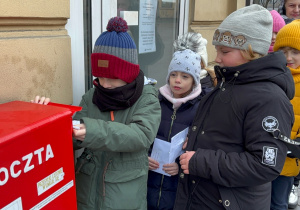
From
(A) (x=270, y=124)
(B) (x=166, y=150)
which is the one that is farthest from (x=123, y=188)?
(A) (x=270, y=124)

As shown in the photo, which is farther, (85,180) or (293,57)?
(293,57)

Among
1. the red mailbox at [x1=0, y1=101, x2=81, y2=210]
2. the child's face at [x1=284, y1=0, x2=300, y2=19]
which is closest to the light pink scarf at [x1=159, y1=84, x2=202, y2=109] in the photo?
the red mailbox at [x1=0, y1=101, x2=81, y2=210]

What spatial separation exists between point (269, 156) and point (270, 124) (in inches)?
5.5

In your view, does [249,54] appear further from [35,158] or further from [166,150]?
[35,158]

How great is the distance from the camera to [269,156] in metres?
1.33

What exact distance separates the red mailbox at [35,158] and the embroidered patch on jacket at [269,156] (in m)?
0.81

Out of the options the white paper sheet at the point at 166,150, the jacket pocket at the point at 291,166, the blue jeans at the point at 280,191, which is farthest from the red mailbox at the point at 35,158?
the blue jeans at the point at 280,191

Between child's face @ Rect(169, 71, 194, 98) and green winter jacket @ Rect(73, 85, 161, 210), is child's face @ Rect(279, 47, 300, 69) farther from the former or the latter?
green winter jacket @ Rect(73, 85, 161, 210)

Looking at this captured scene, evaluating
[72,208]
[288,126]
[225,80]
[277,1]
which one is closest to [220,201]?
[288,126]

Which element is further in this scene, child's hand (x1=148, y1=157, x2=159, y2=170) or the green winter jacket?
child's hand (x1=148, y1=157, x2=159, y2=170)

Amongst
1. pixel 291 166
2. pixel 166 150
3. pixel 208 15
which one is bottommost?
pixel 291 166

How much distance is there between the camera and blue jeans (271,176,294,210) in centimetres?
241

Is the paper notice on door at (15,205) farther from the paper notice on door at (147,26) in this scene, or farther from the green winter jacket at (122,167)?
the paper notice on door at (147,26)

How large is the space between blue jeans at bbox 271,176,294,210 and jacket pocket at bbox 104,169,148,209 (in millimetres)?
1391
